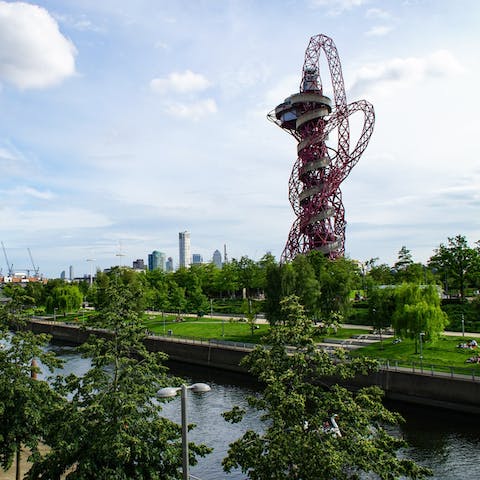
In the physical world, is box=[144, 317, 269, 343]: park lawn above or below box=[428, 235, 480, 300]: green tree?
below

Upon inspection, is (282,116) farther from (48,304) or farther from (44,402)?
(44,402)

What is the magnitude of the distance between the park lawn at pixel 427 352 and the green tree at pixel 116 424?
28.7 metres

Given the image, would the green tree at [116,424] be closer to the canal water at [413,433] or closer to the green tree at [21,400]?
the green tree at [21,400]

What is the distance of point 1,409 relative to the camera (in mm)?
18891

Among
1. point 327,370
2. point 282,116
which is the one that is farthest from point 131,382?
point 282,116

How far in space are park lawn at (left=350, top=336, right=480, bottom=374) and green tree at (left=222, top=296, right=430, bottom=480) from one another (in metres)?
26.9

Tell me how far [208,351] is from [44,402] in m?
40.0

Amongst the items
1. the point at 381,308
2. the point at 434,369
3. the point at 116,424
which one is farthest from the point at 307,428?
the point at 381,308

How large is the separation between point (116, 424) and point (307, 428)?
5562 mm

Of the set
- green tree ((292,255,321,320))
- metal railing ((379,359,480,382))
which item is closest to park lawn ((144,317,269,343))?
green tree ((292,255,321,320))

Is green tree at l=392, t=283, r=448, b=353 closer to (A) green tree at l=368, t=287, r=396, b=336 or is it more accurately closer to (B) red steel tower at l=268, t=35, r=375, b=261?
(A) green tree at l=368, t=287, r=396, b=336

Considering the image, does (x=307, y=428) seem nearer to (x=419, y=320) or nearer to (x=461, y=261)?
(x=419, y=320)

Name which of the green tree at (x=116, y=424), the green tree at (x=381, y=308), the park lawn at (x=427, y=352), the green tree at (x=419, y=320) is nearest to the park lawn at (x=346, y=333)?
the green tree at (x=381, y=308)

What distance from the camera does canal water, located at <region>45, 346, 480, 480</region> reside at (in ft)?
92.6
